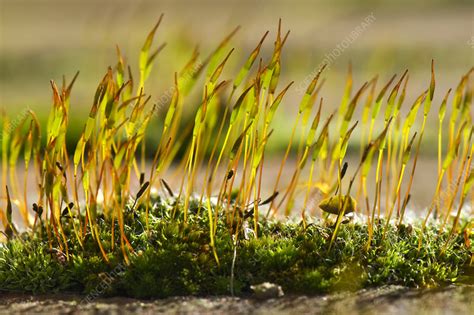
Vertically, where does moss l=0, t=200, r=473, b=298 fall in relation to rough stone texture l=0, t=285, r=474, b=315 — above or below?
above

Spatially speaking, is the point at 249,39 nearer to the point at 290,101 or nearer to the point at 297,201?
the point at 290,101

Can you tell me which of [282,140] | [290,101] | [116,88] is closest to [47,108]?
[282,140]

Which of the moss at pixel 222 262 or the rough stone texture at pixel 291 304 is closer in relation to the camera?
the rough stone texture at pixel 291 304

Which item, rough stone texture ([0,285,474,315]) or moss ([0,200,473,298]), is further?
moss ([0,200,473,298])

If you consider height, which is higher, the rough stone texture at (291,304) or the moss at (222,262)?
the moss at (222,262)
